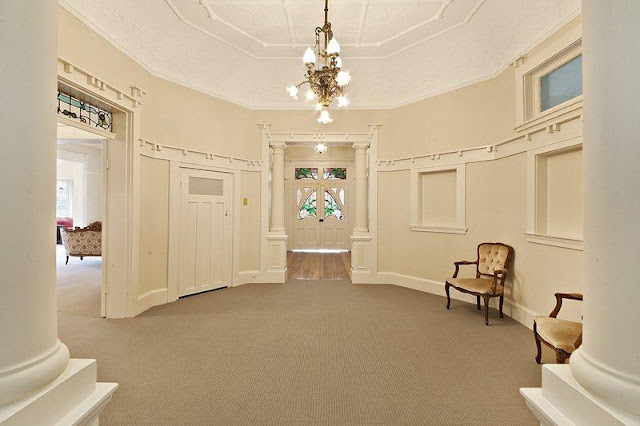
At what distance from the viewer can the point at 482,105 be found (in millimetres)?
4551

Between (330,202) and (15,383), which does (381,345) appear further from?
(330,202)

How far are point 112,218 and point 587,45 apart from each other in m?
4.74

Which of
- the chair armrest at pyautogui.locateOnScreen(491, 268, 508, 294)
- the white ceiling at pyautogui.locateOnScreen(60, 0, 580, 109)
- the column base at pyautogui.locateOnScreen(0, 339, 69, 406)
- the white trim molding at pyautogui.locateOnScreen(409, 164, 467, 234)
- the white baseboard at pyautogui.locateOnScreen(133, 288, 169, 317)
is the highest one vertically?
the white ceiling at pyautogui.locateOnScreen(60, 0, 580, 109)

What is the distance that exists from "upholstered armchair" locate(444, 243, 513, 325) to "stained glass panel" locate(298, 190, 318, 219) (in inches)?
272

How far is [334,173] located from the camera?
11039 mm

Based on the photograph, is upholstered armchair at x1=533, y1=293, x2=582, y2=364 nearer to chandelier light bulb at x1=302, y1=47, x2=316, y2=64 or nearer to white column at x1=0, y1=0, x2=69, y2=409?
white column at x1=0, y1=0, x2=69, y2=409

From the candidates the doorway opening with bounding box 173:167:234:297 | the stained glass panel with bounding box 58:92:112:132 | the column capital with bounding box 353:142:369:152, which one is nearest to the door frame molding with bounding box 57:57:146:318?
the stained glass panel with bounding box 58:92:112:132

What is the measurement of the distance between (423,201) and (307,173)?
616cm

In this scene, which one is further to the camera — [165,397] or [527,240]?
[527,240]

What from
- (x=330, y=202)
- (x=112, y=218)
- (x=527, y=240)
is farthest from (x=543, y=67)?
(x=330, y=202)

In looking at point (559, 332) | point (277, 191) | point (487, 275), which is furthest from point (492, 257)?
point (277, 191)

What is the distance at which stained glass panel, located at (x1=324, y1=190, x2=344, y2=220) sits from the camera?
1099 centimetres

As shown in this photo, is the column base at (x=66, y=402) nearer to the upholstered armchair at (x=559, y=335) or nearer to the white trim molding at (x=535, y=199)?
the upholstered armchair at (x=559, y=335)

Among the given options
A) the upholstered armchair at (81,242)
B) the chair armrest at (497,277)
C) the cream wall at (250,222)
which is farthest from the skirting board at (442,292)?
the upholstered armchair at (81,242)
